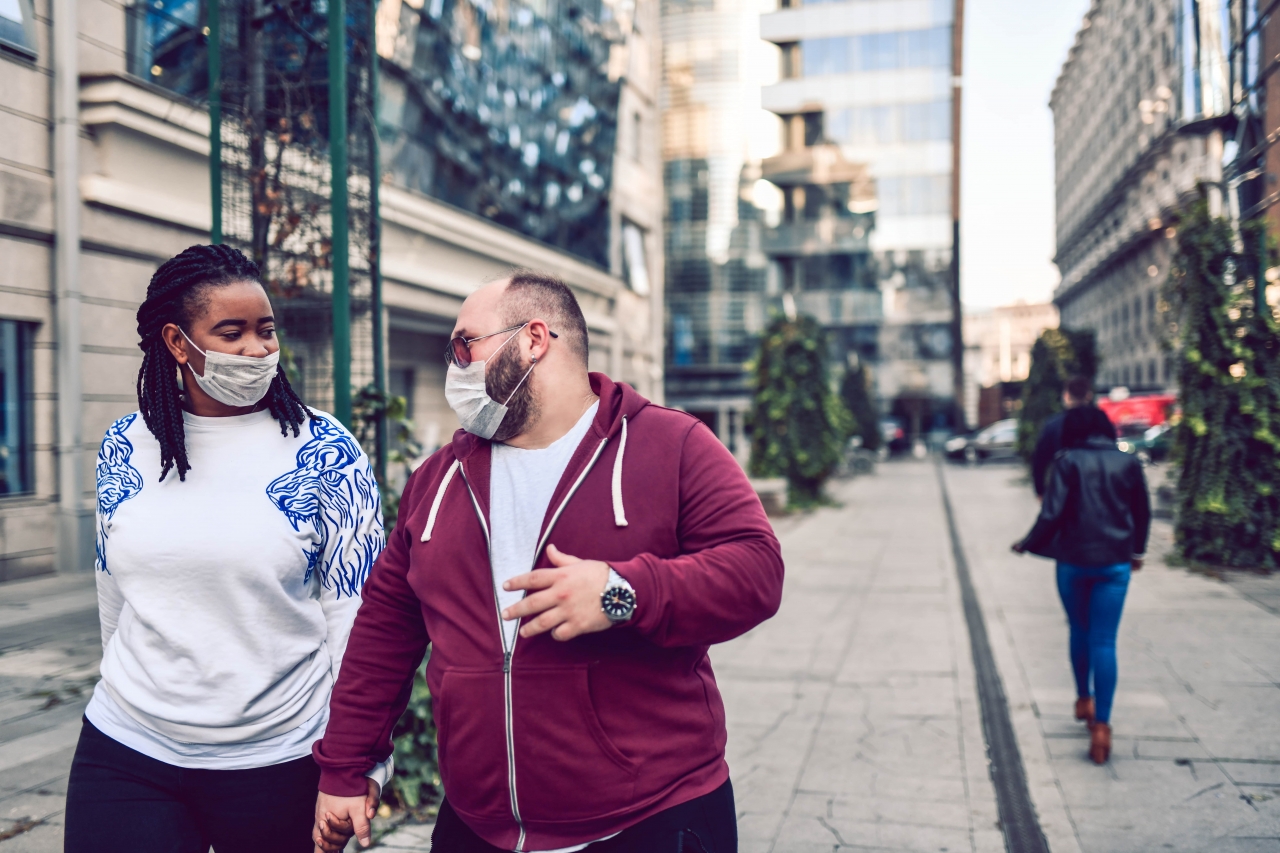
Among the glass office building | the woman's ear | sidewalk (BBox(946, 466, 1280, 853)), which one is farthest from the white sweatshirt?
the glass office building

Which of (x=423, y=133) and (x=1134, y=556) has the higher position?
(x=423, y=133)

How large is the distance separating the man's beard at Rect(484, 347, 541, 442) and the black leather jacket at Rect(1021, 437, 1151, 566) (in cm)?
384

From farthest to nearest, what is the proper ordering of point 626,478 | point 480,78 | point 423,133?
point 480,78, point 423,133, point 626,478

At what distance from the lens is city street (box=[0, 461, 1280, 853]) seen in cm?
350

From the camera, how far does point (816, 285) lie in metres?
49.5

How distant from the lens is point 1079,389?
5633 mm

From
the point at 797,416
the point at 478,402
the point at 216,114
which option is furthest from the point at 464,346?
the point at 797,416

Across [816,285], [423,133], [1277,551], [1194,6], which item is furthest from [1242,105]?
[816,285]

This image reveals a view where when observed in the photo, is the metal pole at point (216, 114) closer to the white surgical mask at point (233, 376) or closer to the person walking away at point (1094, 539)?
the white surgical mask at point (233, 376)

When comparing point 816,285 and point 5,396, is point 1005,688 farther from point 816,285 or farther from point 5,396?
point 816,285

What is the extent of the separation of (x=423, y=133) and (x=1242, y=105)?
10.3m

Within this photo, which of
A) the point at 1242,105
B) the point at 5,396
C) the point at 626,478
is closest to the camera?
the point at 626,478

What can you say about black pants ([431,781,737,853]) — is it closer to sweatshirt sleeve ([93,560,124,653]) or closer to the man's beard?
the man's beard

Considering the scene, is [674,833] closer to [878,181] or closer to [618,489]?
[618,489]
